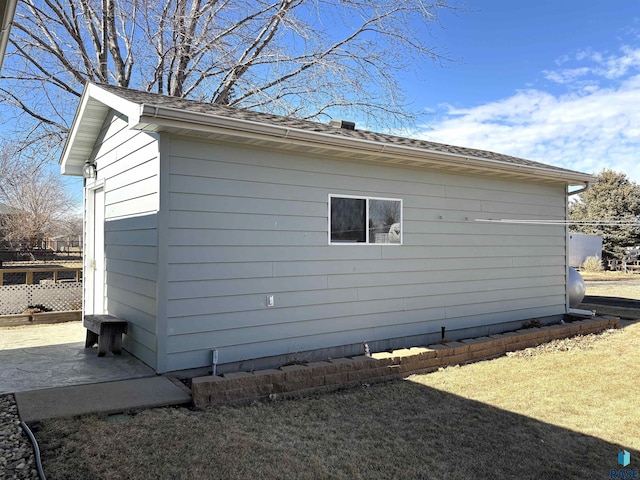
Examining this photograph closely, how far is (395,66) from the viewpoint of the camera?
12867 millimetres

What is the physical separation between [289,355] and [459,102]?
13253 mm

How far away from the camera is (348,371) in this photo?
4883 millimetres

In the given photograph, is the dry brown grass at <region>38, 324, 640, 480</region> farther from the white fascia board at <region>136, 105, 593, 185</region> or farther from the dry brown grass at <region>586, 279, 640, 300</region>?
the dry brown grass at <region>586, 279, 640, 300</region>

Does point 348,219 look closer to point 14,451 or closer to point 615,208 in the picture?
point 14,451

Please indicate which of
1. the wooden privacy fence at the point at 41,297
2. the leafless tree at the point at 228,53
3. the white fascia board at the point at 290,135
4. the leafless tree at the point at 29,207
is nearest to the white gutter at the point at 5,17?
the white fascia board at the point at 290,135

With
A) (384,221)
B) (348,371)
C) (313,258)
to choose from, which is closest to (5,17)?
(313,258)

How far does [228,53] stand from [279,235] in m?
9.35

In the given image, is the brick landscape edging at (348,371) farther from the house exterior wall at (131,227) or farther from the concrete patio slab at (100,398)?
the house exterior wall at (131,227)

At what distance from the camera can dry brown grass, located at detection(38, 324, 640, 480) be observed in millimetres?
2895

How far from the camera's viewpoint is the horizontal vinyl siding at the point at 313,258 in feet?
15.2

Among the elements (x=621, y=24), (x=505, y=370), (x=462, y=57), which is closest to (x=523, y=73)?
(x=621, y=24)

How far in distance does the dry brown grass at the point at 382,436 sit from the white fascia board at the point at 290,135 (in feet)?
8.48

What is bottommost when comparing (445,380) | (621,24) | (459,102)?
(445,380)

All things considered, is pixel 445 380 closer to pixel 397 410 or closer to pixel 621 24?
pixel 397 410
